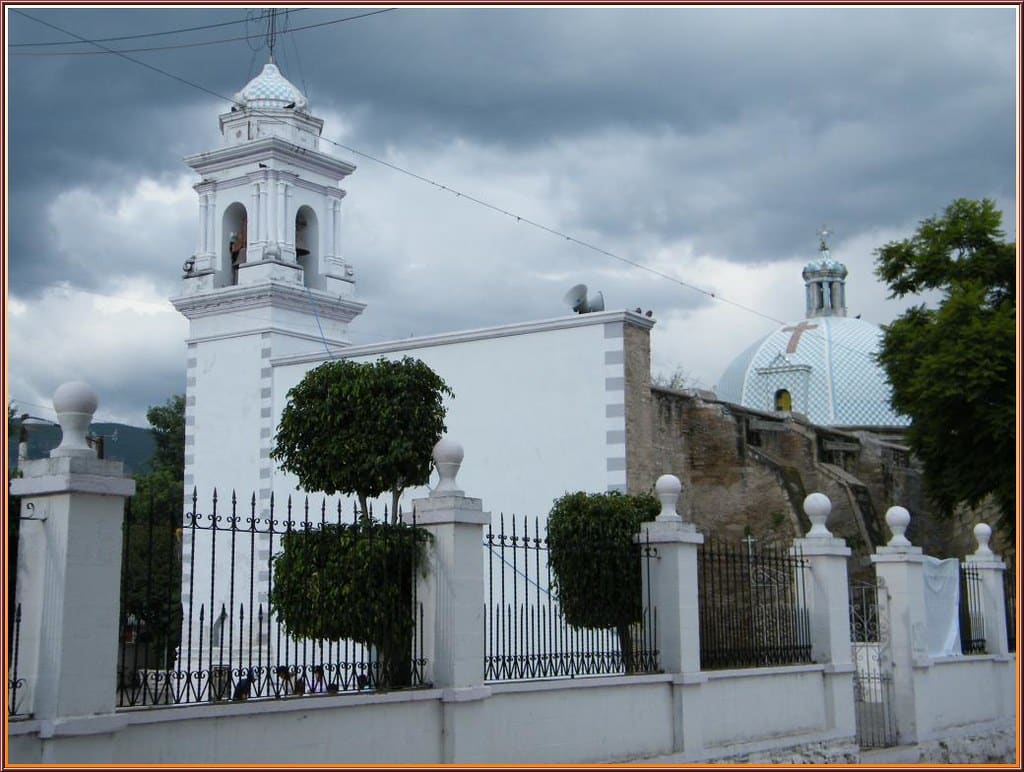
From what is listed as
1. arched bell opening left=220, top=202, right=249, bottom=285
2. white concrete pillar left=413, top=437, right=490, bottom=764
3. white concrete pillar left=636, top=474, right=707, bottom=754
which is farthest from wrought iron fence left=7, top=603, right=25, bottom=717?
arched bell opening left=220, top=202, right=249, bottom=285

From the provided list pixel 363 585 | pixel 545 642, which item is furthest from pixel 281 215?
pixel 363 585

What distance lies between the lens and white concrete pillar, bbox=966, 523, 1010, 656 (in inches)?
691

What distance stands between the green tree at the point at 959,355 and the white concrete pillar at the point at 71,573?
12.1 m

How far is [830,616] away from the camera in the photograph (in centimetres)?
1411

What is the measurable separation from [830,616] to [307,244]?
12.2 metres

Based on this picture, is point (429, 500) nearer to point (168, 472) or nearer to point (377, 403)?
point (377, 403)

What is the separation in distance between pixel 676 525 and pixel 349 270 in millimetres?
12175

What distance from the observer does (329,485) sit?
13156 mm

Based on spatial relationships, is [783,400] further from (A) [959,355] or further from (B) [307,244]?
(A) [959,355]

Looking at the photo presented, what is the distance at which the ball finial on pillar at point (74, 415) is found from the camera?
7727 mm

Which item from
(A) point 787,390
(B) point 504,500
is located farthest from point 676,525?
(A) point 787,390

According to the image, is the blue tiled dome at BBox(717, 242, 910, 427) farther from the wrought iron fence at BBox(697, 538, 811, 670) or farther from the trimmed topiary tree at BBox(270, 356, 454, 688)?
the trimmed topiary tree at BBox(270, 356, 454, 688)

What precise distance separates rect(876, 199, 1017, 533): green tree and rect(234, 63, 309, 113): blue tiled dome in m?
10.2

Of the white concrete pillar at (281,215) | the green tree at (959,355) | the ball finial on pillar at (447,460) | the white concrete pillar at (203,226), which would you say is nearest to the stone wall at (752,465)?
the green tree at (959,355)
